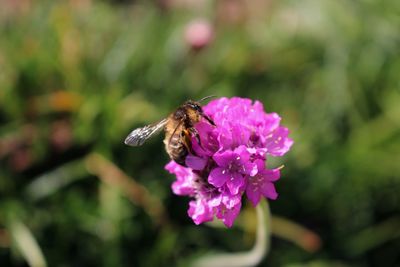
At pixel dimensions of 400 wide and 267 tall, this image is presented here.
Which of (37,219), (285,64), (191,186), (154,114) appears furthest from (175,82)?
(191,186)

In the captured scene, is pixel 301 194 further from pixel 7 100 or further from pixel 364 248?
pixel 7 100

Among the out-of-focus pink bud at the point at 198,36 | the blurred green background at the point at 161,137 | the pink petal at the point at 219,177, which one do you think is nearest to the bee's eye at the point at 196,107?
the pink petal at the point at 219,177

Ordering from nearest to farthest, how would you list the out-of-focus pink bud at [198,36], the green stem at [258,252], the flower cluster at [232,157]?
the flower cluster at [232,157] → the green stem at [258,252] → the out-of-focus pink bud at [198,36]

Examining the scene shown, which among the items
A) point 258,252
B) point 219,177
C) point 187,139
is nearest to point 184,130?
point 187,139

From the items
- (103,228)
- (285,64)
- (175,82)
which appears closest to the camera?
(103,228)

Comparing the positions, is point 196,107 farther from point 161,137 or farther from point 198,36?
point 198,36

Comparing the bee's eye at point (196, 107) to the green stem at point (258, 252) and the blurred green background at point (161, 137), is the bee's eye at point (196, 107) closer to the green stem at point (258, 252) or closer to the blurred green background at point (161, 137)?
the green stem at point (258, 252)

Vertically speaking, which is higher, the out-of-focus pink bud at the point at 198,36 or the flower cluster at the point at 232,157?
the out-of-focus pink bud at the point at 198,36
